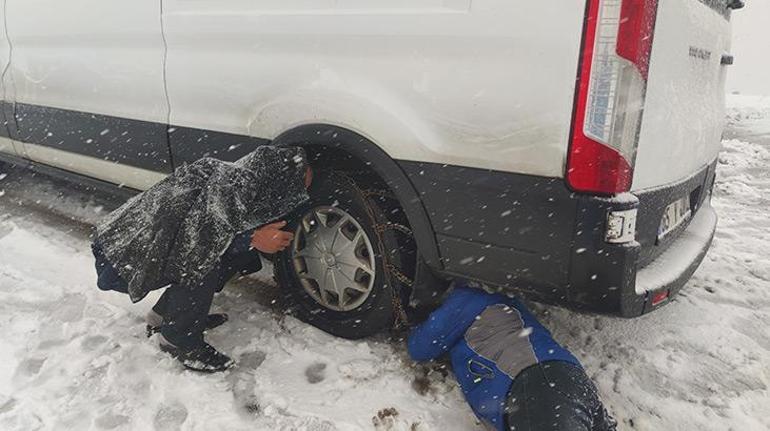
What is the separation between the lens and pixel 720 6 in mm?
2348

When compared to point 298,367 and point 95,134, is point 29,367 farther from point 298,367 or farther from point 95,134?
point 95,134

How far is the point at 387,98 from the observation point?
2.07m

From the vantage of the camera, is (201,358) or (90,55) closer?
(201,358)

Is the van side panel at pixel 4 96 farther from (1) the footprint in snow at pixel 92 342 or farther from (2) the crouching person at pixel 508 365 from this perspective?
(2) the crouching person at pixel 508 365

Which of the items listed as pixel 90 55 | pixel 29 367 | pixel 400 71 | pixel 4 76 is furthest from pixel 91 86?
pixel 400 71

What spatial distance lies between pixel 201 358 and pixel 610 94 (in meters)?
1.88

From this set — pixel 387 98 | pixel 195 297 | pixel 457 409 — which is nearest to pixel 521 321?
pixel 457 409

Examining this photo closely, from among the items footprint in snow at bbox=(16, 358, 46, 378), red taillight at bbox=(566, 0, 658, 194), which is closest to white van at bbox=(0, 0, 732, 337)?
red taillight at bbox=(566, 0, 658, 194)

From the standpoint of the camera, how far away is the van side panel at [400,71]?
174 centimetres

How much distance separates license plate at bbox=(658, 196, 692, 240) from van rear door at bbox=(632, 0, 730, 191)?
0.12 metres

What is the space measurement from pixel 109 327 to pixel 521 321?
6.21 feet

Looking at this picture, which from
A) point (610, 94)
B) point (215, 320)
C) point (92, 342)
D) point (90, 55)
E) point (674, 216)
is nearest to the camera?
point (610, 94)

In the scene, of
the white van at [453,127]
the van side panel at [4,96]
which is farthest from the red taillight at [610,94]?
the van side panel at [4,96]

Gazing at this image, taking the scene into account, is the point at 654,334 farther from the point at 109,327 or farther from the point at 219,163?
the point at 109,327
